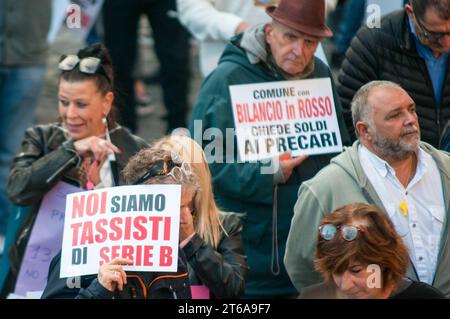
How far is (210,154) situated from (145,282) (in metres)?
1.38

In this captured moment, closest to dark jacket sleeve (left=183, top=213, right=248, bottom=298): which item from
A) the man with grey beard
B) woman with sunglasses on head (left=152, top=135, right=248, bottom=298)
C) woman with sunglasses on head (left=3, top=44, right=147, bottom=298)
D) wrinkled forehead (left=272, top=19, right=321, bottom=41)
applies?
woman with sunglasses on head (left=152, top=135, right=248, bottom=298)

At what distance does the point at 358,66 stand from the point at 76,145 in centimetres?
154

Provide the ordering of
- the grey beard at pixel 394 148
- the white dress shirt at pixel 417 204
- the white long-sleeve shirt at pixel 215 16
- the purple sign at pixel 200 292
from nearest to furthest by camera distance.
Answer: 1. the purple sign at pixel 200 292
2. the white dress shirt at pixel 417 204
3. the grey beard at pixel 394 148
4. the white long-sleeve shirt at pixel 215 16

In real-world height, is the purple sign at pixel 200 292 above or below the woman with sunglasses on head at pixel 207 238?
below

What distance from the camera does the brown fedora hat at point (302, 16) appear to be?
22.6 feet

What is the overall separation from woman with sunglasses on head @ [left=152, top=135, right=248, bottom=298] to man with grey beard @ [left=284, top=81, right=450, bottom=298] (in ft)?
0.86

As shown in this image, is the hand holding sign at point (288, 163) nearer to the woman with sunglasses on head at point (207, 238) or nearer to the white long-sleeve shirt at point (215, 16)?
the woman with sunglasses on head at point (207, 238)

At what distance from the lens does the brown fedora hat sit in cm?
690

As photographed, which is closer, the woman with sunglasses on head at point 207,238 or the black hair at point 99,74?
the woman with sunglasses on head at point 207,238

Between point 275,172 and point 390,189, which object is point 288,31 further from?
point 390,189

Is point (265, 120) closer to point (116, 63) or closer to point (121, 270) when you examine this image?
point (121, 270)

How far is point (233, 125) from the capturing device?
6.83m

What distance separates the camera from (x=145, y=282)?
5590 millimetres

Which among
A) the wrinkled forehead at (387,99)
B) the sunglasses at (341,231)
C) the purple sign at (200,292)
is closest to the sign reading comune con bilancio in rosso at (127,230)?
the purple sign at (200,292)
